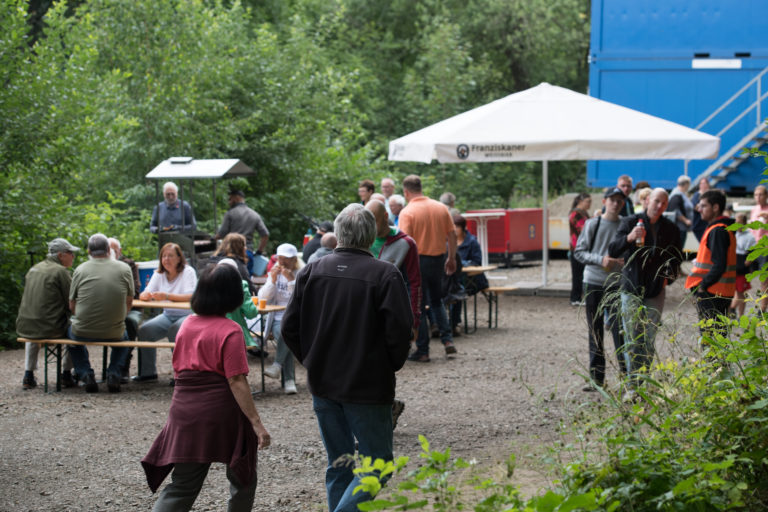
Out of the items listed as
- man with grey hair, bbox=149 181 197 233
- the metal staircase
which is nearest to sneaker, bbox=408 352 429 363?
man with grey hair, bbox=149 181 197 233

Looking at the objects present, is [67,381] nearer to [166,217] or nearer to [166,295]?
[166,295]

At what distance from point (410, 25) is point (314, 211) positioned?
17.1m

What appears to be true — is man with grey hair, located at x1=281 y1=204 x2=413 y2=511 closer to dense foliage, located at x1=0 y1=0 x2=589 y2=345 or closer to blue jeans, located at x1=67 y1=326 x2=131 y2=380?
blue jeans, located at x1=67 y1=326 x2=131 y2=380

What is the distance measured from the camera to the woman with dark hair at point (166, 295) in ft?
29.1

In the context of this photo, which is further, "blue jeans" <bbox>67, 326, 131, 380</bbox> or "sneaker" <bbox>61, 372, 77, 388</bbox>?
"sneaker" <bbox>61, 372, 77, 388</bbox>

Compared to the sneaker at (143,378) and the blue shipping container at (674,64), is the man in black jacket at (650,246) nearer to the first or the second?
the sneaker at (143,378)

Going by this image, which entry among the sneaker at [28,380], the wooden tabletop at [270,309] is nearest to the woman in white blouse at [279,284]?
the wooden tabletop at [270,309]

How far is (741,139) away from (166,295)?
12612 mm

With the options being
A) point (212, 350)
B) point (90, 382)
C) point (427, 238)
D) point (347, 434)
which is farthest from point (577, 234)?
point (212, 350)

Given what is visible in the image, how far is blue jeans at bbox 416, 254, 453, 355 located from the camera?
9.70 metres

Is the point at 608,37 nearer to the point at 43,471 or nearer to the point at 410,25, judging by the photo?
the point at 43,471

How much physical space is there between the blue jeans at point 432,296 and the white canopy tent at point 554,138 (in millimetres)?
2809

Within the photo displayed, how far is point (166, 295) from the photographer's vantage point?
349 inches

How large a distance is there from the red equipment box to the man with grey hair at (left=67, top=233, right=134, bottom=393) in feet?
40.1
